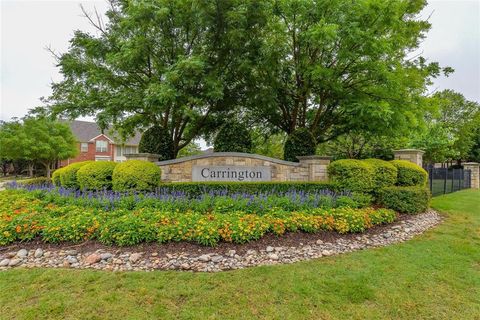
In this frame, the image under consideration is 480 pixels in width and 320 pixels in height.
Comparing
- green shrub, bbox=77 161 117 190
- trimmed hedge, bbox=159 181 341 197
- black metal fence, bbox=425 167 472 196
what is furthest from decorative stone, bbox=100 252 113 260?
black metal fence, bbox=425 167 472 196

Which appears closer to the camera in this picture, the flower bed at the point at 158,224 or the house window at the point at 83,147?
the flower bed at the point at 158,224

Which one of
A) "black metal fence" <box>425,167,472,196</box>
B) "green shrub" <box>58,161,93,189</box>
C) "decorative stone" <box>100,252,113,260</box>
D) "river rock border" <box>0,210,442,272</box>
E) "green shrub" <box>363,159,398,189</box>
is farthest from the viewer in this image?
"black metal fence" <box>425,167,472,196</box>

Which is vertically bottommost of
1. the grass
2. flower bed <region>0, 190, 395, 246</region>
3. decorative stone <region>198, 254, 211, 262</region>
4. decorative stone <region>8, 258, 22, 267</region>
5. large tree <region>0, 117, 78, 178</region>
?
the grass

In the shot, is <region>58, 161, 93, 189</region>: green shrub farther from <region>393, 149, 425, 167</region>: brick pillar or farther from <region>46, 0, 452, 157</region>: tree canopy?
<region>393, 149, 425, 167</region>: brick pillar

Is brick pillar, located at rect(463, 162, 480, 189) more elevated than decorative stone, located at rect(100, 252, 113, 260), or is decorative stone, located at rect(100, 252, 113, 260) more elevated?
brick pillar, located at rect(463, 162, 480, 189)

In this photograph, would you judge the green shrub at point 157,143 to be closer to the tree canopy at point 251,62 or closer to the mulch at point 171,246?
the tree canopy at point 251,62

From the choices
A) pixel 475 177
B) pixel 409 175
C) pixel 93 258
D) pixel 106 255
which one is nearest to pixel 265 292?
pixel 106 255

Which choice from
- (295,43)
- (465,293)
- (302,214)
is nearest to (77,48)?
(295,43)

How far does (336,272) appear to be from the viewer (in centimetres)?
330

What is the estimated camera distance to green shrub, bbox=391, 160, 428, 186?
737 cm

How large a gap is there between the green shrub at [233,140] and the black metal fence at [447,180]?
723cm

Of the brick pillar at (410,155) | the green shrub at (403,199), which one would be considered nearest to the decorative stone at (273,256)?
the green shrub at (403,199)

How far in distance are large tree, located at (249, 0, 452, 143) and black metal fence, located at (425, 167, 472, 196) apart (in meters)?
3.86

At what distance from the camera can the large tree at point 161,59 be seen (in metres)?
6.97
